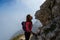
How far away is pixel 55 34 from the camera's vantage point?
100 ft

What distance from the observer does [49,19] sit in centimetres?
3722

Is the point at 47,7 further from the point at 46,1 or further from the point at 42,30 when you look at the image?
the point at 42,30

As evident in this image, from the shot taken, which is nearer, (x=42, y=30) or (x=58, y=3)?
(x=42, y=30)

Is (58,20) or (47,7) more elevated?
(47,7)

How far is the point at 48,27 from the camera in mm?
32844

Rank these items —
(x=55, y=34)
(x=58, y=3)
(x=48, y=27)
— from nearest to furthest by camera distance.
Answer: (x=55, y=34), (x=48, y=27), (x=58, y=3)

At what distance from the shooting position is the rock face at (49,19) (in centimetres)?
3091

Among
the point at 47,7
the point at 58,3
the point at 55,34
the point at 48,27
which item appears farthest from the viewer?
the point at 47,7

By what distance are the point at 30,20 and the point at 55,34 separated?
3725 millimetres

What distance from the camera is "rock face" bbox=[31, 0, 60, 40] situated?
101 feet

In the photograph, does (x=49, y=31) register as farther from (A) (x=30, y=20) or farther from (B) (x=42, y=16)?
(B) (x=42, y=16)

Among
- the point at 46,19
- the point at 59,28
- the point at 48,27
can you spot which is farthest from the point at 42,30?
the point at 46,19

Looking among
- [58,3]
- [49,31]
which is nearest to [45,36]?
[49,31]

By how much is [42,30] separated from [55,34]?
3.13 m
